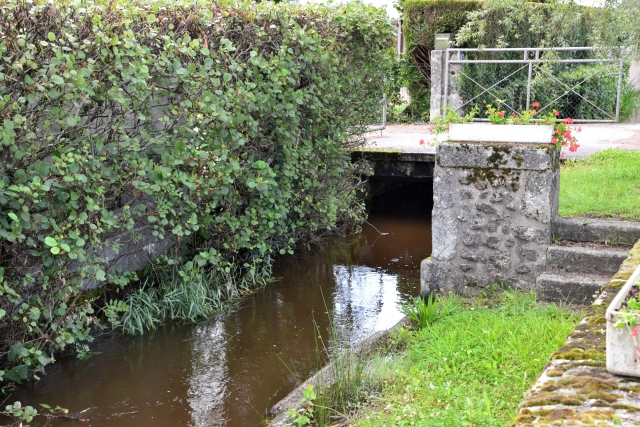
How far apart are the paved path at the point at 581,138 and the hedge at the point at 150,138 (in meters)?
2.62

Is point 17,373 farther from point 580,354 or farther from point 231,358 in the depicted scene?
point 580,354

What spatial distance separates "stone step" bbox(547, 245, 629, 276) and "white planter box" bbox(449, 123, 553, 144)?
94 cm

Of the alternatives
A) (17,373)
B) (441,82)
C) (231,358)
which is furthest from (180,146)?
(441,82)

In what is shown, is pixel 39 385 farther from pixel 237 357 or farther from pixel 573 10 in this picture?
pixel 573 10

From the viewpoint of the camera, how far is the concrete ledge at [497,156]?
5.81m

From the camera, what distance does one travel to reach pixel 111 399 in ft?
15.6

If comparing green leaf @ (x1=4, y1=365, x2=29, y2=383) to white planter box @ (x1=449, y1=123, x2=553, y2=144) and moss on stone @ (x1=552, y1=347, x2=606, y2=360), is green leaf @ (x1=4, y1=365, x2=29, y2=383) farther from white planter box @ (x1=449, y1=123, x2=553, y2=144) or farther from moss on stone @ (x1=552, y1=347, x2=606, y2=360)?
white planter box @ (x1=449, y1=123, x2=553, y2=144)

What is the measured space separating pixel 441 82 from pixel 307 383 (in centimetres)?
1095

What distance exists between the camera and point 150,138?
527 centimetres

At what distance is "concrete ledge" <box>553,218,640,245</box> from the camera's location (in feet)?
19.6

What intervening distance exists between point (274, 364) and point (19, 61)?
277 cm

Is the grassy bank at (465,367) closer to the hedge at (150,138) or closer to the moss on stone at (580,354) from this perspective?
the moss on stone at (580,354)

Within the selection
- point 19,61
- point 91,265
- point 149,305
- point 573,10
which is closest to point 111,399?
point 91,265

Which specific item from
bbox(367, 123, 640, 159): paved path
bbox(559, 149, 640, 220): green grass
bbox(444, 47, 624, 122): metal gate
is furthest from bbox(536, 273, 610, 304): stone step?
bbox(444, 47, 624, 122): metal gate
